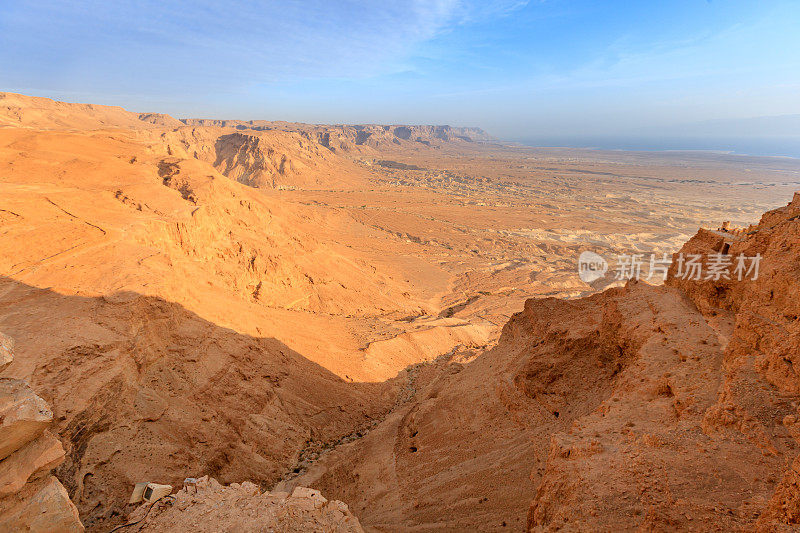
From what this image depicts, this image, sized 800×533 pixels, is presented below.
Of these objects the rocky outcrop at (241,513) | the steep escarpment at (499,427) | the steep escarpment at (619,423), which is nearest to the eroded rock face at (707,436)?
the steep escarpment at (619,423)

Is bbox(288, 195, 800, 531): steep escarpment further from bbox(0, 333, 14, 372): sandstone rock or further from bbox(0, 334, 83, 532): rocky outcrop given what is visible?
bbox(0, 333, 14, 372): sandstone rock

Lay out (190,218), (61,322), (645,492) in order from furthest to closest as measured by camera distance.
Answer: (190,218) → (61,322) → (645,492)

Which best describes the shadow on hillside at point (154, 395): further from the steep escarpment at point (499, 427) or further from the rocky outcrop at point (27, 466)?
the rocky outcrop at point (27, 466)

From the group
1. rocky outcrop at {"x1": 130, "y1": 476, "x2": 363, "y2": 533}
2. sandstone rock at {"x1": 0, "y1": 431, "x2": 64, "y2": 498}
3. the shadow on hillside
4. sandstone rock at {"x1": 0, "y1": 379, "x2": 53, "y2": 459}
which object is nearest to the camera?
sandstone rock at {"x1": 0, "y1": 379, "x2": 53, "y2": 459}

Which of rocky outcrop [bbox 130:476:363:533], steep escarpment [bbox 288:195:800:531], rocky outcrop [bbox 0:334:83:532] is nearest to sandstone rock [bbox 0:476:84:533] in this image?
rocky outcrop [bbox 0:334:83:532]

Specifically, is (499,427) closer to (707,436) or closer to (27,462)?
(707,436)

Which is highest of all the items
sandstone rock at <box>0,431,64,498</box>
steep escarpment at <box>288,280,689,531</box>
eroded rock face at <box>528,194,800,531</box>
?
eroded rock face at <box>528,194,800,531</box>

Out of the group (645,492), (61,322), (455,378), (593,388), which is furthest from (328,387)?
(645,492)

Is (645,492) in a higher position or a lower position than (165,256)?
lower

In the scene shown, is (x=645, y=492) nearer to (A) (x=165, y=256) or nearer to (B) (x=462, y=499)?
(B) (x=462, y=499)
